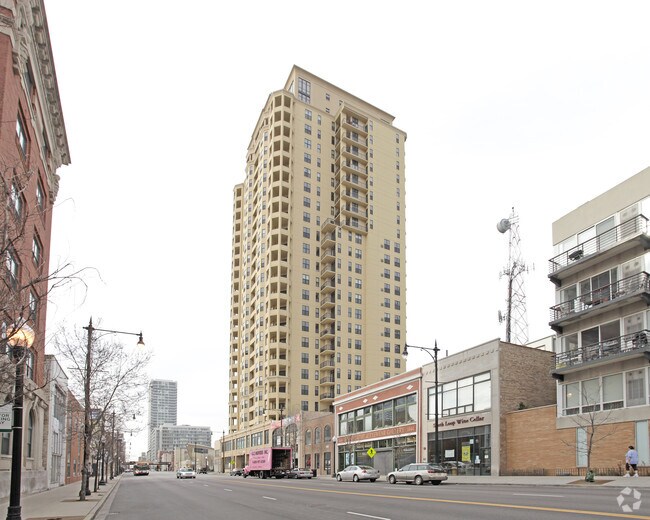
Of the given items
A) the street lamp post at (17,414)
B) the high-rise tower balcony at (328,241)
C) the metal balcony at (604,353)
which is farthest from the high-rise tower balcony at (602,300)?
the high-rise tower balcony at (328,241)

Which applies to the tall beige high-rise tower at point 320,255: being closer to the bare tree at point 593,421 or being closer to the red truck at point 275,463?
the red truck at point 275,463

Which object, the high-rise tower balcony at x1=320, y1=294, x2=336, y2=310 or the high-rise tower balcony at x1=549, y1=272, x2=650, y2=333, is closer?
the high-rise tower balcony at x1=549, y1=272, x2=650, y2=333

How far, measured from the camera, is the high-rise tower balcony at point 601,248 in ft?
109

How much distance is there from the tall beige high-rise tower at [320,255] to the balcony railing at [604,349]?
6090 cm

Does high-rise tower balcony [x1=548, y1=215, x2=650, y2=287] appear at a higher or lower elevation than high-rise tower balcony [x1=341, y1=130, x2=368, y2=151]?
lower

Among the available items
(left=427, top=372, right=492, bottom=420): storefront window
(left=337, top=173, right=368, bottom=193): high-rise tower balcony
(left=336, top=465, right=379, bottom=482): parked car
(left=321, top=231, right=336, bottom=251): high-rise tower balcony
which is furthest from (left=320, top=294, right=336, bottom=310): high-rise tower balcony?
(left=336, top=465, right=379, bottom=482): parked car

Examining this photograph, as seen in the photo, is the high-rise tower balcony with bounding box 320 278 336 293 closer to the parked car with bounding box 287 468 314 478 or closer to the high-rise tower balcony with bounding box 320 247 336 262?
the high-rise tower balcony with bounding box 320 247 336 262

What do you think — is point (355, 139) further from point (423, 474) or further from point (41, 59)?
point (423, 474)

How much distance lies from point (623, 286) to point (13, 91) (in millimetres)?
31601

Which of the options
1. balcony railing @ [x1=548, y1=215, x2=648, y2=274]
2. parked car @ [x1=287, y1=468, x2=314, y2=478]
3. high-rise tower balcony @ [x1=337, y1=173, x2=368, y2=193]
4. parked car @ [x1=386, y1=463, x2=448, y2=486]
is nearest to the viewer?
balcony railing @ [x1=548, y1=215, x2=648, y2=274]

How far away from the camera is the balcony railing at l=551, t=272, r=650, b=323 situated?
3262 centimetres

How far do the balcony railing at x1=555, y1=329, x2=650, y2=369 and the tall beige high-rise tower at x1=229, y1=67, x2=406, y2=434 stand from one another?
60.9 meters

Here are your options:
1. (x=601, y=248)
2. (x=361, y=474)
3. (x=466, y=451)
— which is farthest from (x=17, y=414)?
(x=466, y=451)

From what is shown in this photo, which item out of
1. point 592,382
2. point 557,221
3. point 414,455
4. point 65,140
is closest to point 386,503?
point 592,382
